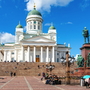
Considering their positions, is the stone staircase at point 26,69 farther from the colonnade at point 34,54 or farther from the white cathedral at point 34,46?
the colonnade at point 34,54

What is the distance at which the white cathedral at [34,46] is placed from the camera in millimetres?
76250

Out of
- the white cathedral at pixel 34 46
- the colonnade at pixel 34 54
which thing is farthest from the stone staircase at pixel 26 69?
the colonnade at pixel 34 54

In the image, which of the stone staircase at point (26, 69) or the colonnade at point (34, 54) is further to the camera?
the colonnade at point (34, 54)

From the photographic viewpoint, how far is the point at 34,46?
76375mm

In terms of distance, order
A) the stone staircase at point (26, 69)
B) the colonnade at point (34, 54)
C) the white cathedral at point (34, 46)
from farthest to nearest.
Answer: the white cathedral at point (34, 46)
the colonnade at point (34, 54)
the stone staircase at point (26, 69)

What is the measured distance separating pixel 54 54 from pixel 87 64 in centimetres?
5677

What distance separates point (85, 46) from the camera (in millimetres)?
24172

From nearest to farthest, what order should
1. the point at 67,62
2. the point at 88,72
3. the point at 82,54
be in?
the point at 67,62
the point at 88,72
the point at 82,54

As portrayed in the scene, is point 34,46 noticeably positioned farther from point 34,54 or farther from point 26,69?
point 26,69

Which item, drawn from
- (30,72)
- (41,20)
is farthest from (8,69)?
(41,20)

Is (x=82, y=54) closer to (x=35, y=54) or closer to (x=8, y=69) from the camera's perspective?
(x=8, y=69)

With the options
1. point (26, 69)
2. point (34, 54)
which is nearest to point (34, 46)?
point (34, 54)

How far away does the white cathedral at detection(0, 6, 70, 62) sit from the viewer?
7625 centimetres

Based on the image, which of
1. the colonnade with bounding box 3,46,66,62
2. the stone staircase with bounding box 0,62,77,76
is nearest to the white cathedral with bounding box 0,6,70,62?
the colonnade with bounding box 3,46,66,62
